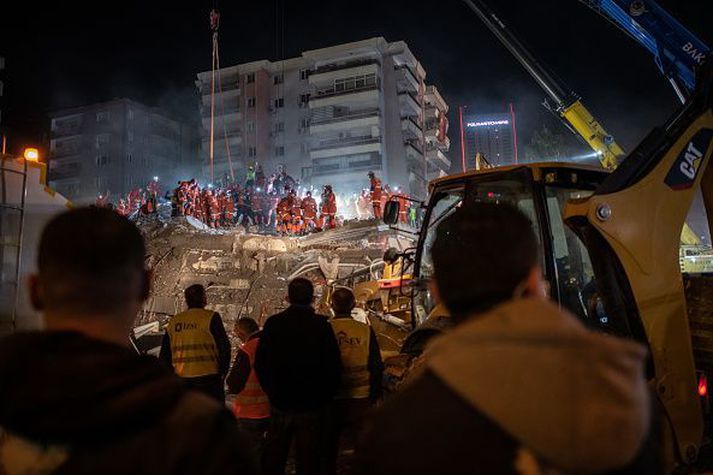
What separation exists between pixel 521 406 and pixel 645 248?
3.73m

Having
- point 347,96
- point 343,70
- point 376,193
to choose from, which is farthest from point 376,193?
point 343,70

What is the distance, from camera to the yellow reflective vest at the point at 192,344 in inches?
197

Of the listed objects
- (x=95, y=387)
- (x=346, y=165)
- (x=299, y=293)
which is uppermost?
(x=346, y=165)

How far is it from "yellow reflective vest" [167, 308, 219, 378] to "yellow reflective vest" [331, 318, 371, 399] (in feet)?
4.80

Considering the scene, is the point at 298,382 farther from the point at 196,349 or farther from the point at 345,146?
the point at 345,146

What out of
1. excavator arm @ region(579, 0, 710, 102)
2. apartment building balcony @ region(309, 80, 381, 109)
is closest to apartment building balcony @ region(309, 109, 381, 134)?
apartment building balcony @ region(309, 80, 381, 109)

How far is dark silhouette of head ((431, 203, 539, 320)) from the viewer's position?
55.4 inches

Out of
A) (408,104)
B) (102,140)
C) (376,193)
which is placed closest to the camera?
(376,193)

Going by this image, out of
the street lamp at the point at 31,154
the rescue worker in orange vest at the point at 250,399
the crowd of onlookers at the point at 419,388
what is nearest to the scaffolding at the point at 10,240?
the street lamp at the point at 31,154

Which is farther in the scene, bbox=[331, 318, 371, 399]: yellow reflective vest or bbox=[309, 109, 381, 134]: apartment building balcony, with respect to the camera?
bbox=[309, 109, 381, 134]: apartment building balcony

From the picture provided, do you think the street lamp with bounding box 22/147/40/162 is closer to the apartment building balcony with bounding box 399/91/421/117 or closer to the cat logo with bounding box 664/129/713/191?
the cat logo with bounding box 664/129/713/191

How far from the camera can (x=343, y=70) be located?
4975 cm

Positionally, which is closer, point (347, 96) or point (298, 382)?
point (298, 382)

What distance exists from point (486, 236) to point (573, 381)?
1.57 feet
